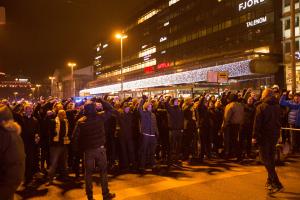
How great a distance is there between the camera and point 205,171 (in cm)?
998

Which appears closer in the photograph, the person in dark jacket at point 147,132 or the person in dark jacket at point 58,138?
the person in dark jacket at point 58,138

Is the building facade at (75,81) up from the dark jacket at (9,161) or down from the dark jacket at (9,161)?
up

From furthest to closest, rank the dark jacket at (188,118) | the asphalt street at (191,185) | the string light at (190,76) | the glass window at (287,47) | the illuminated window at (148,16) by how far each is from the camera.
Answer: the illuminated window at (148,16)
the glass window at (287,47)
the string light at (190,76)
the dark jacket at (188,118)
the asphalt street at (191,185)

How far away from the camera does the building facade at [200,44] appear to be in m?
44.5

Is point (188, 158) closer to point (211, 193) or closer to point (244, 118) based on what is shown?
point (244, 118)

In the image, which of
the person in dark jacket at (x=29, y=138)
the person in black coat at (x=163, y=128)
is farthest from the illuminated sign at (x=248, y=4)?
the person in dark jacket at (x=29, y=138)

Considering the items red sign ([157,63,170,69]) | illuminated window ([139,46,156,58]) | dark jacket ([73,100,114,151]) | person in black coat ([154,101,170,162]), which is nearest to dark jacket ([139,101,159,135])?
person in black coat ([154,101,170,162])

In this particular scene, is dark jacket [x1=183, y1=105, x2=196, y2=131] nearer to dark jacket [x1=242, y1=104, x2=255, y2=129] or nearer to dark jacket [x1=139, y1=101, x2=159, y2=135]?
dark jacket [x1=242, y1=104, x2=255, y2=129]

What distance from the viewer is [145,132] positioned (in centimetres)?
1054

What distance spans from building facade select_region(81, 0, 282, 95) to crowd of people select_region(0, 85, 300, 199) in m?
6.54

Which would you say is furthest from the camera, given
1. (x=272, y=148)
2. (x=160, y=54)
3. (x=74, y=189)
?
(x=160, y=54)

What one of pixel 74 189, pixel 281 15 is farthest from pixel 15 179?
pixel 281 15

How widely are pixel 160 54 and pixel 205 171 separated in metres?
73.4

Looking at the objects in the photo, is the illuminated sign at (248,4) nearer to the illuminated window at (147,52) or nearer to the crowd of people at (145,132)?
the illuminated window at (147,52)
